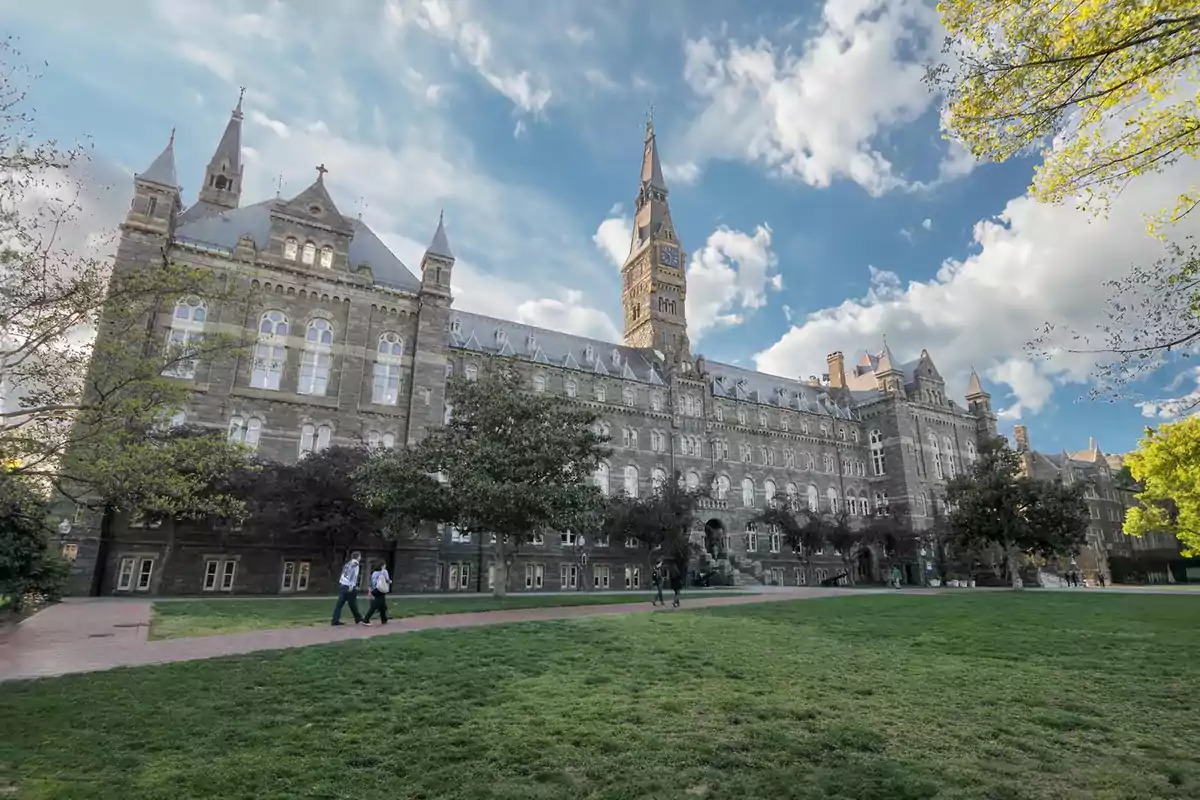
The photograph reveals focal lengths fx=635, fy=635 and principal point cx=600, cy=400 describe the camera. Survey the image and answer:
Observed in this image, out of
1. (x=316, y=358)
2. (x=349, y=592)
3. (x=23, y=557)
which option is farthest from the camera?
(x=316, y=358)

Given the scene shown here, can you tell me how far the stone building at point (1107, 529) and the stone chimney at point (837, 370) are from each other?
70.3ft

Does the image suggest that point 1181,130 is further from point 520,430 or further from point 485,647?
point 520,430

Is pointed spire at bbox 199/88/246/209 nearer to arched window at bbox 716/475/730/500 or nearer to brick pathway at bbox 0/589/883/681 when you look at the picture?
brick pathway at bbox 0/589/883/681

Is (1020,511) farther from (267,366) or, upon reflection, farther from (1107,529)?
(1107,529)

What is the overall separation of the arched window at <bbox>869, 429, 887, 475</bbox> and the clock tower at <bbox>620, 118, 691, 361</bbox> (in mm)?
22753

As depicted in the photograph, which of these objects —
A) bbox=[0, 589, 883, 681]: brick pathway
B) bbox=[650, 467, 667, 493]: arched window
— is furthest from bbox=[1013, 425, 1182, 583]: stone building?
bbox=[0, 589, 883, 681]: brick pathway

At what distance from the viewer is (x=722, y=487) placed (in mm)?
56969

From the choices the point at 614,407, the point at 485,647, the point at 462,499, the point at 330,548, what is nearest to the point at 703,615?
the point at 485,647

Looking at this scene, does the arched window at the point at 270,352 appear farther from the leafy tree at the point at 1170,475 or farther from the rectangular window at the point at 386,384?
the leafy tree at the point at 1170,475

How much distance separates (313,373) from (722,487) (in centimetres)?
3513

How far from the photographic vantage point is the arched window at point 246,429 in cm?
3581

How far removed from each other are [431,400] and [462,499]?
49.0 ft

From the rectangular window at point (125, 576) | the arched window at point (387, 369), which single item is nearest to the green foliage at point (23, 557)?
the rectangular window at point (125, 576)

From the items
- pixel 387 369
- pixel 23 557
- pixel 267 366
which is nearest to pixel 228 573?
pixel 267 366
